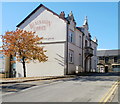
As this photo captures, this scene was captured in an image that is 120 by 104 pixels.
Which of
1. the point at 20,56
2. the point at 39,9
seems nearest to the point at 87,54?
the point at 39,9

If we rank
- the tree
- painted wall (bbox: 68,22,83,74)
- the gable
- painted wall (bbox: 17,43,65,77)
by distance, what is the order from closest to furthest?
the tree → painted wall (bbox: 17,43,65,77) → the gable → painted wall (bbox: 68,22,83,74)

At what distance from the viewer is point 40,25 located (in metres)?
30.0

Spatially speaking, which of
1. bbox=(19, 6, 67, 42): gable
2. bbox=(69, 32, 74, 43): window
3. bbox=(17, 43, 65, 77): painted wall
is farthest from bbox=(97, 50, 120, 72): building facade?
bbox=(19, 6, 67, 42): gable

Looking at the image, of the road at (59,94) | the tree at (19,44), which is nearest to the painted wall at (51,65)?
the tree at (19,44)

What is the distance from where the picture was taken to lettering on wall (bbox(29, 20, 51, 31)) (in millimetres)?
29298

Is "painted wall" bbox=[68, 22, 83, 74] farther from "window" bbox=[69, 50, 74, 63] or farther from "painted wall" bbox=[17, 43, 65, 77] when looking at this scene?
"painted wall" bbox=[17, 43, 65, 77]

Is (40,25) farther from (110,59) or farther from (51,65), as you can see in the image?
(110,59)

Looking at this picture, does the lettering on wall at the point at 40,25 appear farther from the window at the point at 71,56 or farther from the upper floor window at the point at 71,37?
the window at the point at 71,56

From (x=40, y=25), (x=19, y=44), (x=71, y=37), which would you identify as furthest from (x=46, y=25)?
(x=19, y=44)

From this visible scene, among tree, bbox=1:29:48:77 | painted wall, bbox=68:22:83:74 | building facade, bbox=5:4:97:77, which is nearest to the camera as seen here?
tree, bbox=1:29:48:77

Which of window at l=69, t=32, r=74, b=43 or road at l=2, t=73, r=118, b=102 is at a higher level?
window at l=69, t=32, r=74, b=43

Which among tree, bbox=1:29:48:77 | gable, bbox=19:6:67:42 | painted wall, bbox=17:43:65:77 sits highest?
gable, bbox=19:6:67:42

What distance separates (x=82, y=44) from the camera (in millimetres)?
36125

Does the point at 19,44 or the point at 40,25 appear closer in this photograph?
the point at 19,44
